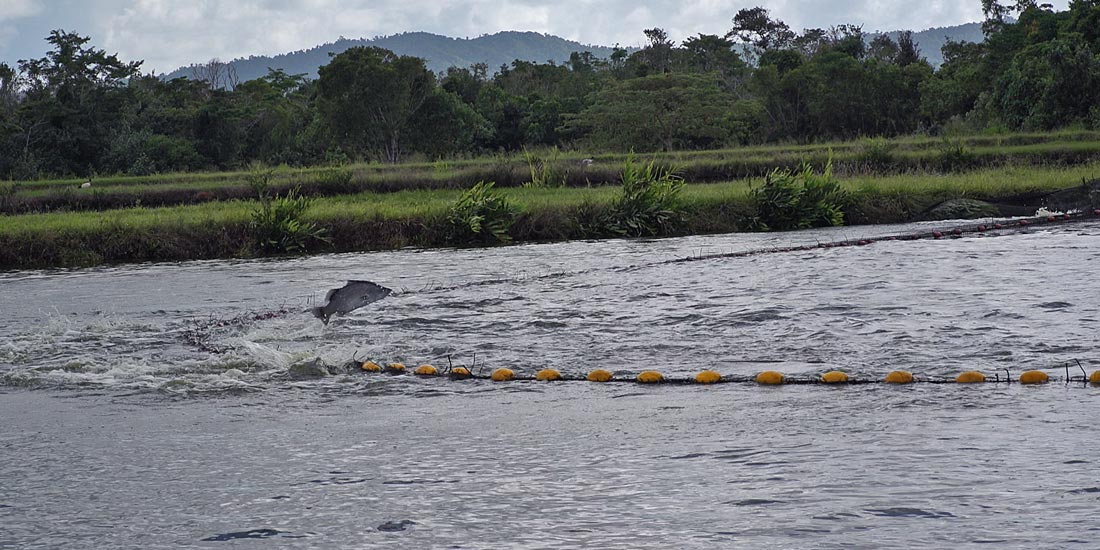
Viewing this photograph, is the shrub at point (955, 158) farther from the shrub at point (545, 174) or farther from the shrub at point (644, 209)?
the shrub at point (644, 209)

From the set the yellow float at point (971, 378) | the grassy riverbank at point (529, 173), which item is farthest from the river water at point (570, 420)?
the grassy riverbank at point (529, 173)

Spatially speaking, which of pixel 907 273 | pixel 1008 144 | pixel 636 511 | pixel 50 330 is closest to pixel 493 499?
pixel 636 511

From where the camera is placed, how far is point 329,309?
10.1m

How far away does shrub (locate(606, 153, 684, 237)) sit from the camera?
1872cm

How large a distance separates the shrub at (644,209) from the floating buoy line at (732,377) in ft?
35.6

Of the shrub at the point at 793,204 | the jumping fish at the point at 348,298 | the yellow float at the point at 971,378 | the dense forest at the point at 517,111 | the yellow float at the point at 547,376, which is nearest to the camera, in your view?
the yellow float at the point at 971,378

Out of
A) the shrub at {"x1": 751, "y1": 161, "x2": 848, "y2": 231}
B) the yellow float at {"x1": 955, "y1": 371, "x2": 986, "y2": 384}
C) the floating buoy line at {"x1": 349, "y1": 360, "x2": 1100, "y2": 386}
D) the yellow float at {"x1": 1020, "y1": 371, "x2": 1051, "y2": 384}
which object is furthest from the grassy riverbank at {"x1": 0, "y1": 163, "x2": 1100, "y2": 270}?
the yellow float at {"x1": 1020, "y1": 371, "x2": 1051, "y2": 384}

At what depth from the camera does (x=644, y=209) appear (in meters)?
18.8

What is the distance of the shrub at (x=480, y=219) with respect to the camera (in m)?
18.3

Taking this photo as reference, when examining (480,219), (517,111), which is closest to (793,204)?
(480,219)

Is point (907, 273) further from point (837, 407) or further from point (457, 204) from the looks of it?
point (457, 204)

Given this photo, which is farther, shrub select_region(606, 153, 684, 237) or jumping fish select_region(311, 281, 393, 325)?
shrub select_region(606, 153, 684, 237)

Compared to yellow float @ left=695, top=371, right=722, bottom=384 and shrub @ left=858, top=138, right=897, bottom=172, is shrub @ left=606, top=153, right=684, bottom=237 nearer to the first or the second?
shrub @ left=858, top=138, right=897, bottom=172

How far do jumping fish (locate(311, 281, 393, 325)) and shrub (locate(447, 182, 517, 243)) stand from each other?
268 inches
